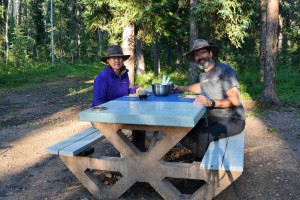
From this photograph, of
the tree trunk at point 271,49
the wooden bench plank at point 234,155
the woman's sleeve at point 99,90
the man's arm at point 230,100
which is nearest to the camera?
the wooden bench plank at point 234,155

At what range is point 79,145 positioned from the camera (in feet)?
12.7

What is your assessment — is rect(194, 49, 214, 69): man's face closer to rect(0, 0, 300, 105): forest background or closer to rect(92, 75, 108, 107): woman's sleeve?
rect(92, 75, 108, 107): woman's sleeve

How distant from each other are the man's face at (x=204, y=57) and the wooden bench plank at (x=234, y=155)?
0.99 meters

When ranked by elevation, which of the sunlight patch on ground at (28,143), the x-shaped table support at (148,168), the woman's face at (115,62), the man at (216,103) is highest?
the woman's face at (115,62)

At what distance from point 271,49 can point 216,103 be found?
5.13 meters

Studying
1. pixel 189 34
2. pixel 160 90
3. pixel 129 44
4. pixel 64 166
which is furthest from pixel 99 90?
pixel 189 34

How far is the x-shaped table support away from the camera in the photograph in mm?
3416

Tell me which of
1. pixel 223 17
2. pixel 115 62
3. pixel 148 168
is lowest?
pixel 148 168

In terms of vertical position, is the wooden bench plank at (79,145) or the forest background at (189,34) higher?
the forest background at (189,34)

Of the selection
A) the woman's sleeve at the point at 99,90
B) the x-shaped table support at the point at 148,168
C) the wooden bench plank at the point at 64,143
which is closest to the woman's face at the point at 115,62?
the woman's sleeve at the point at 99,90

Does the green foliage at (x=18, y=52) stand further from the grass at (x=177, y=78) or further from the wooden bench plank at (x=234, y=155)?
the wooden bench plank at (x=234, y=155)

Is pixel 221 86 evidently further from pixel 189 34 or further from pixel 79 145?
pixel 189 34

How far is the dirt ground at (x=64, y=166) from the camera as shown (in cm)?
400

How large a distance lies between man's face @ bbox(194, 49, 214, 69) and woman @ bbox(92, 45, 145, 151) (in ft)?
3.31
